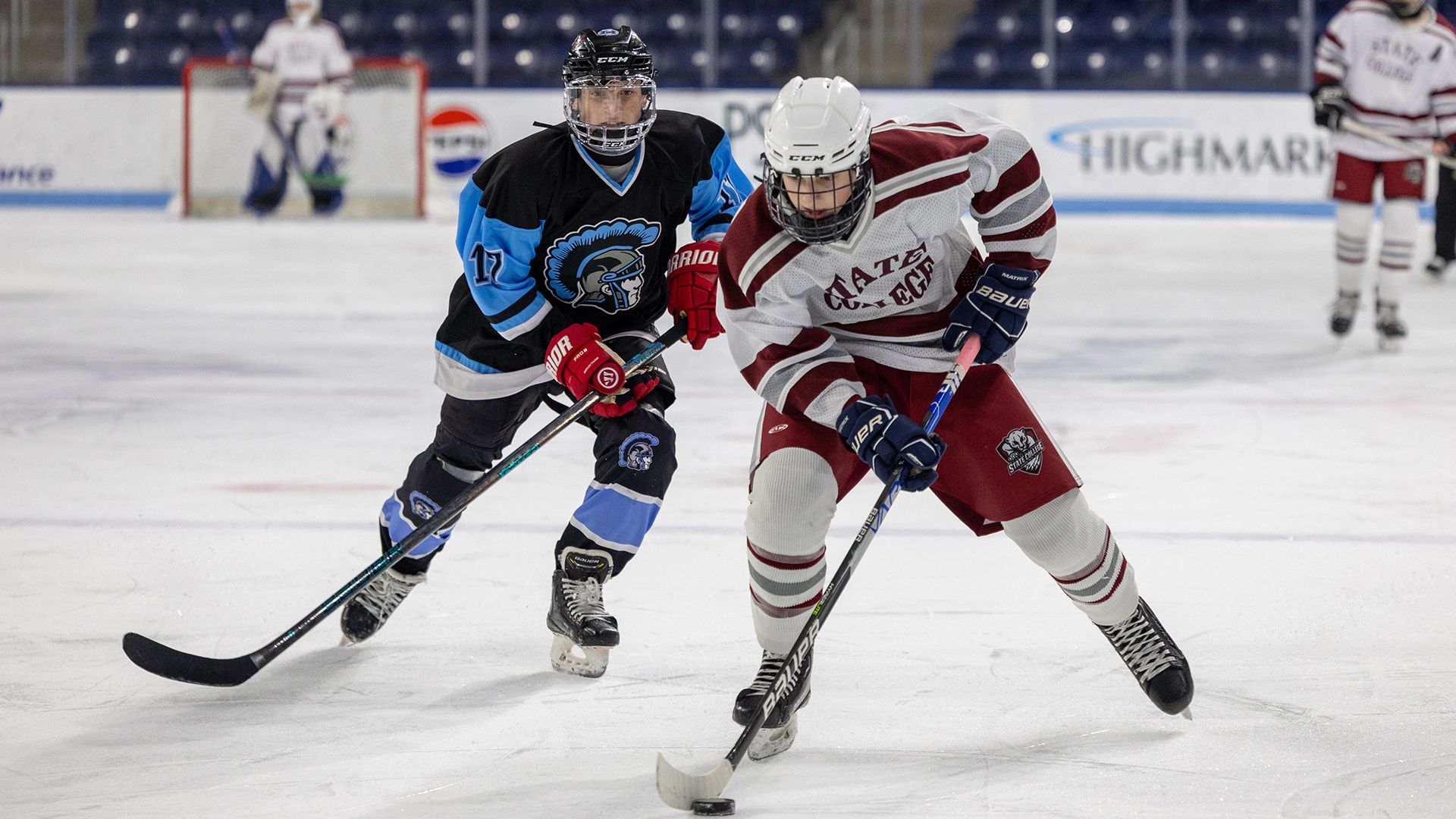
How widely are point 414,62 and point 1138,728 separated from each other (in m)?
9.02

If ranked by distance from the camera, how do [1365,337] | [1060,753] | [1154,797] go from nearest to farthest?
[1154,797]
[1060,753]
[1365,337]

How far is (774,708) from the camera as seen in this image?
201 centimetres

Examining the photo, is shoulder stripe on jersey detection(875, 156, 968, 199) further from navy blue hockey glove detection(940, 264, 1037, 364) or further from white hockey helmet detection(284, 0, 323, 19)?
white hockey helmet detection(284, 0, 323, 19)

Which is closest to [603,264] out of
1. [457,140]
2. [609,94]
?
[609,94]

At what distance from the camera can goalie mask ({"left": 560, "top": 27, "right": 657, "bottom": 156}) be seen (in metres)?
2.38

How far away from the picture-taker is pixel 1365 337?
577 centimetres

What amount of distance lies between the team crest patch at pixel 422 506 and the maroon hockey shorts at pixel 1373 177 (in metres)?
4.10

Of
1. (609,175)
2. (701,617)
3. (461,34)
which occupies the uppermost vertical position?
(461,34)

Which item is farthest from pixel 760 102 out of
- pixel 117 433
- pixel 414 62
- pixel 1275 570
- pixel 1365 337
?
pixel 1275 570

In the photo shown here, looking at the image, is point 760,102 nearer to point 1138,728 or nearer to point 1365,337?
point 1365,337

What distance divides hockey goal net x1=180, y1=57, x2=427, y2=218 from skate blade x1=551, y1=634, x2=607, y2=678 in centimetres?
819

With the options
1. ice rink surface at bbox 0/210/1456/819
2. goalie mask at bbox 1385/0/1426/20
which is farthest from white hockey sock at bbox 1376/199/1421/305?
goalie mask at bbox 1385/0/1426/20

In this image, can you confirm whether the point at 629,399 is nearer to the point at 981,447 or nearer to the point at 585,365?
the point at 585,365

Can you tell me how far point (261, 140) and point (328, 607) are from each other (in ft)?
27.4
